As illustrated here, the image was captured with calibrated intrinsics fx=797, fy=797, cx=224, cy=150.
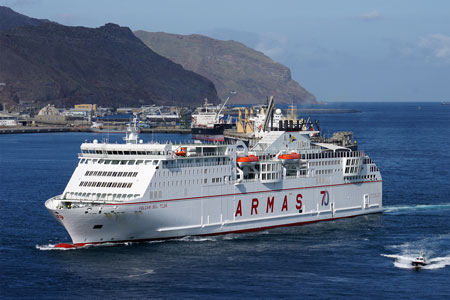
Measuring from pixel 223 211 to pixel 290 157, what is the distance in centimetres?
645

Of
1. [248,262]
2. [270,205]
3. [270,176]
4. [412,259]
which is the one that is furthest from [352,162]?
[248,262]

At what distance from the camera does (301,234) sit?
4922 centimetres

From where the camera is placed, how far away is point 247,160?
161ft

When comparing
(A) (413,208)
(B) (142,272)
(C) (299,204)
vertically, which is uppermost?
(C) (299,204)

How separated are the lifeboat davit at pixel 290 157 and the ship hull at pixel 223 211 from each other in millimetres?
1359

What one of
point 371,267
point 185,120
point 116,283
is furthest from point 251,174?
point 185,120

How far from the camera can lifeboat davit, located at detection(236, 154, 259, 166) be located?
4912 cm

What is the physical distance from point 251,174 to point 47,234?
13.1m

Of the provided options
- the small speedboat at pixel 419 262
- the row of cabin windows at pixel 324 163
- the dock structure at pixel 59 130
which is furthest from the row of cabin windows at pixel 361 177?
the dock structure at pixel 59 130

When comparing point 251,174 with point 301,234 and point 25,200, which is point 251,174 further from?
point 25,200

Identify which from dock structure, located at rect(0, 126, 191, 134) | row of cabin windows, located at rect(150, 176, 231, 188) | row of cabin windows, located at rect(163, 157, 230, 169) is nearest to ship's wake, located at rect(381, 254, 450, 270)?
row of cabin windows, located at rect(150, 176, 231, 188)

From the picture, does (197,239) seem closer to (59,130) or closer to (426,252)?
(426,252)

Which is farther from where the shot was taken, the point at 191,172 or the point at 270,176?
the point at 270,176

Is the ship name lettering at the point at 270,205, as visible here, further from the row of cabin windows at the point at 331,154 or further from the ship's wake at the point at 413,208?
the ship's wake at the point at 413,208
